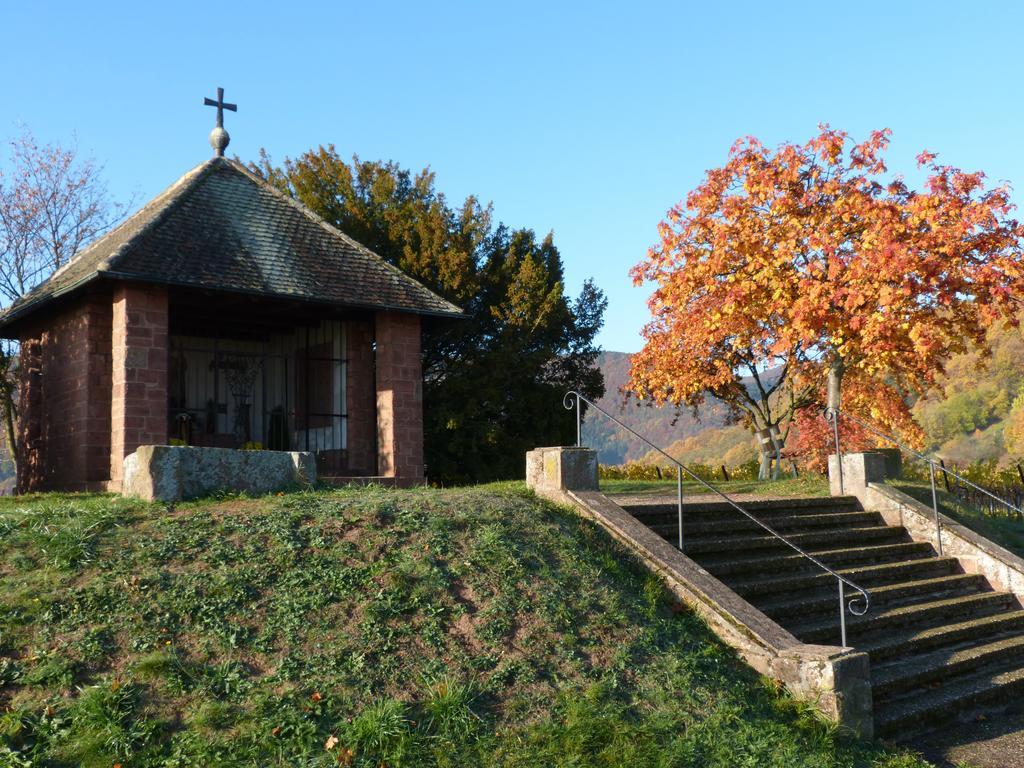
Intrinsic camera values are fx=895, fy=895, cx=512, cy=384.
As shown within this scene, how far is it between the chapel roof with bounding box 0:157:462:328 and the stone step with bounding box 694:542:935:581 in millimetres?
6468

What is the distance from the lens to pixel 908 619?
8.62 meters

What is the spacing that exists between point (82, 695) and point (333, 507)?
9.01ft

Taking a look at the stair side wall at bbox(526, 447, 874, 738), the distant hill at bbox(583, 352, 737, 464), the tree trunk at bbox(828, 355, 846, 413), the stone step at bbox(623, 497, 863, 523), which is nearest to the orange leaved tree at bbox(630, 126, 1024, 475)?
the tree trunk at bbox(828, 355, 846, 413)

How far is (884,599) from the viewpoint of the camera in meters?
8.98

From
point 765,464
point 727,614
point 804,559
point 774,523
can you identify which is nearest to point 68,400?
point 774,523

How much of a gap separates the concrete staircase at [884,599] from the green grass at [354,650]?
130cm

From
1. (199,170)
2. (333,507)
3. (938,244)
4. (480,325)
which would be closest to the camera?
(333,507)

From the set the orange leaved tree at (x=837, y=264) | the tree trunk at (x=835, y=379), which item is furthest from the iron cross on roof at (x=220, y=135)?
the tree trunk at (x=835, y=379)

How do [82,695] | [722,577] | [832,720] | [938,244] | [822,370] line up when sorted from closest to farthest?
[82,695] → [832,720] → [722,577] → [938,244] → [822,370]

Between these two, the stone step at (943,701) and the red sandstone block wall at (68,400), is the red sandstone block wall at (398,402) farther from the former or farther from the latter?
the stone step at (943,701)

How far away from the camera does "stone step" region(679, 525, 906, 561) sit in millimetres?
8781

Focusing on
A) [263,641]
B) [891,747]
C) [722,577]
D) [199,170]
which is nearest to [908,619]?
[722,577]

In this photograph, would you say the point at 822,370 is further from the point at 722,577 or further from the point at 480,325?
the point at 722,577

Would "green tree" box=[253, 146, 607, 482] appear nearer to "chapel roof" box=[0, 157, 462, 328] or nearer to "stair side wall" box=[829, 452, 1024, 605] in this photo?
"chapel roof" box=[0, 157, 462, 328]
